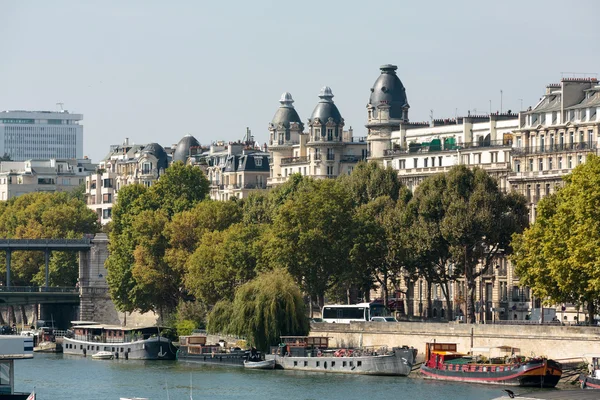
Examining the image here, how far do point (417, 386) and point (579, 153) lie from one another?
A: 30552 mm

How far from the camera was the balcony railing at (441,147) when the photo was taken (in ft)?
448

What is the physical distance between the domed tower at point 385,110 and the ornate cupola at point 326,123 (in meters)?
10.8

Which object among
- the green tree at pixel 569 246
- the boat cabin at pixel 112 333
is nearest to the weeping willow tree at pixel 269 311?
the green tree at pixel 569 246

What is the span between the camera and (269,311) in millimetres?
112500

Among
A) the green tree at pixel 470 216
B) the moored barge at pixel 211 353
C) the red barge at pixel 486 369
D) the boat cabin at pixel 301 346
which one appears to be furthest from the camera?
the green tree at pixel 470 216

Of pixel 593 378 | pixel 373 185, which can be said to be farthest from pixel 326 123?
pixel 593 378

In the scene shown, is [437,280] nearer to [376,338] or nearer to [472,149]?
[376,338]

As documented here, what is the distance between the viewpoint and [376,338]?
11250 cm

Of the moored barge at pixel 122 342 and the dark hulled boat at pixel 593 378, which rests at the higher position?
the moored barge at pixel 122 342

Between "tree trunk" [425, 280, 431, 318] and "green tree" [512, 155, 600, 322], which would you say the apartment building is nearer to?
"tree trunk" [425, 280, 431, 318]

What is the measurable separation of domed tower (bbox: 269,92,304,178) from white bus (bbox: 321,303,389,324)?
5539cm

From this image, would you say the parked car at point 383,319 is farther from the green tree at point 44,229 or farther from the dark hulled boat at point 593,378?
the green tree at point 44,229

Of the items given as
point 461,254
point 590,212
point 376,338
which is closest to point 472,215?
point 461,254

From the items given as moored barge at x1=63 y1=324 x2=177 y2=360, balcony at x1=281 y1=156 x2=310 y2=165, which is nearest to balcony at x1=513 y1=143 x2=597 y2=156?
moored barge at x1=63 y1=324 x2=177 y2=360
